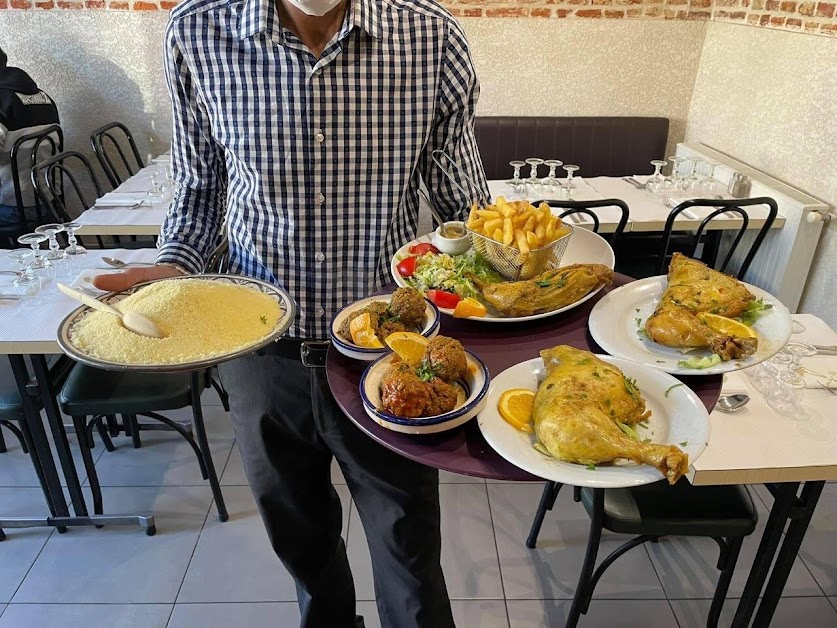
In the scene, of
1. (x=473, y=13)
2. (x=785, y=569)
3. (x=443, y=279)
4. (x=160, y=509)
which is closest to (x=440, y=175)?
(x=443, y=279)

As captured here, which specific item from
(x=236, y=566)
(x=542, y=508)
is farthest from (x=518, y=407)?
(x=236, y=566)

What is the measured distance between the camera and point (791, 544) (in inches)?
63.9

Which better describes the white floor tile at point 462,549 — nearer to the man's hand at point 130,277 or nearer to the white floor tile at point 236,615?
the white floor tile at point 236,615

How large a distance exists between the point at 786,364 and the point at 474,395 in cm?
109

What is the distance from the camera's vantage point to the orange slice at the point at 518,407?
99cm

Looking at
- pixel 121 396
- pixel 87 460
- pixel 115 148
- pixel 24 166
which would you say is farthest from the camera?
pixel 115 148

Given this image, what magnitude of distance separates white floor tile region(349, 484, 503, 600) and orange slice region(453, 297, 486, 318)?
1.05 metres

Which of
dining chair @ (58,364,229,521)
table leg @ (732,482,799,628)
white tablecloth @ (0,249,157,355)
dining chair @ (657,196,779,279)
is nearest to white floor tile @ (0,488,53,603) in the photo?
dining chair @ (58,364,229,521)

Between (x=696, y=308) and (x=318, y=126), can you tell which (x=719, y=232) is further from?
(x=318, y=126)

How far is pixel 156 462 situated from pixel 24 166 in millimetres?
2108

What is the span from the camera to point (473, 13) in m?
4.17

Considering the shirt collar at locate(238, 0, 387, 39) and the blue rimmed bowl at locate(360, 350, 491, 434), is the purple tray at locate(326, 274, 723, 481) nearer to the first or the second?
the blue rimmed bowl at locate(360, 350, 491, 434)

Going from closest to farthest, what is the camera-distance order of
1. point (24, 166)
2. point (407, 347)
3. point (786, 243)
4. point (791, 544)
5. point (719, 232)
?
point (407, 347)
point (791, 544)
point (786, 243)
point (719, 232)
point (24, 166)

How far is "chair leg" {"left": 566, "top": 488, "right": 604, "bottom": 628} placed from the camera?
165 centimetres
